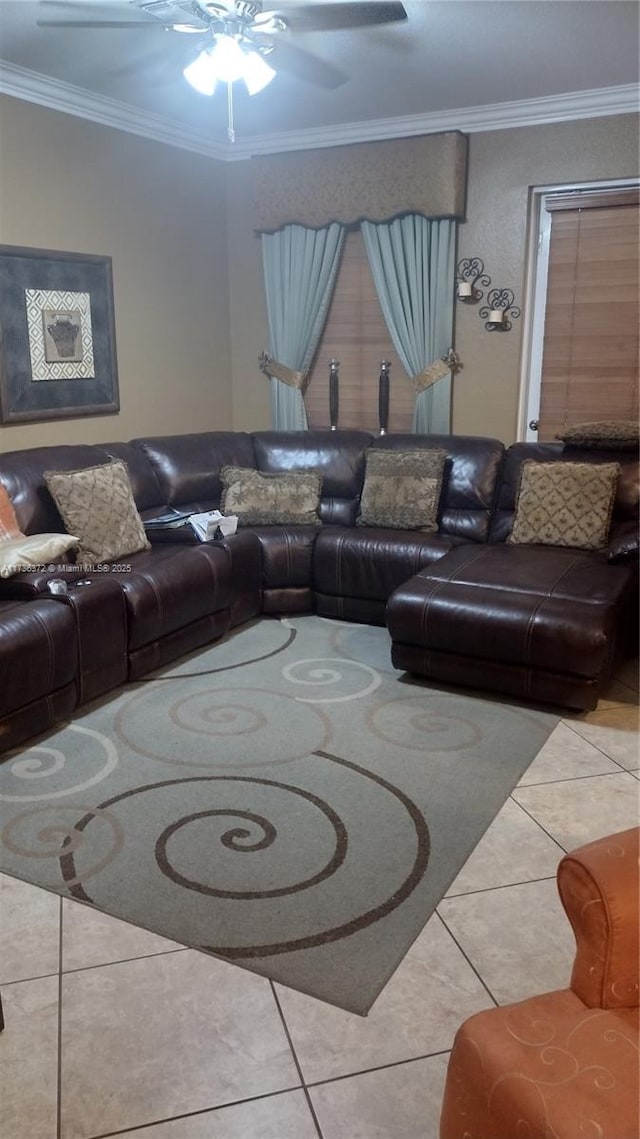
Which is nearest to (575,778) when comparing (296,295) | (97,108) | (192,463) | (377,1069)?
(377,1069)

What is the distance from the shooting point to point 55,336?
4.34 metres

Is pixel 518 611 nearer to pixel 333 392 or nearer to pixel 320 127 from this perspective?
pixel 333 392

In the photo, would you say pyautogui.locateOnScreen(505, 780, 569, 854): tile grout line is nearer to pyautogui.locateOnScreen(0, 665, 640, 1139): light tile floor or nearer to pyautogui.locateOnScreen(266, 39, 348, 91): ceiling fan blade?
pyautogui.locateOnScreen(0, 665, 640, 1139): light tile floor

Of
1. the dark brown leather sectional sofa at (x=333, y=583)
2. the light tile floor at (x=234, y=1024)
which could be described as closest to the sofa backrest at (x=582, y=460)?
the dark brown leather sectional sofa at (x=333, y=583)

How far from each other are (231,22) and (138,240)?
7.06 feet

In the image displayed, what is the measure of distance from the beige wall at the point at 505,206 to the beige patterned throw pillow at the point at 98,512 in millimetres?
2260

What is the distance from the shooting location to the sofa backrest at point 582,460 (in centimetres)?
395

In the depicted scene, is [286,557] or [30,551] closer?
[30,551]

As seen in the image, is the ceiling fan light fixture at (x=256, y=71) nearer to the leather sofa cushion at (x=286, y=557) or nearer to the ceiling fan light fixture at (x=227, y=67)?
the ceiling fan light fixture at (x=227, y=67)

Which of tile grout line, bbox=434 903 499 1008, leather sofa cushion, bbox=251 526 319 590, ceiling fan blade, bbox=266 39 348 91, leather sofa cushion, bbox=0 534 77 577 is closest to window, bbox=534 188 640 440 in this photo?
ceiling fan blade, bbox=266 39 348 91

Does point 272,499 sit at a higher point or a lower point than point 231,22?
lower

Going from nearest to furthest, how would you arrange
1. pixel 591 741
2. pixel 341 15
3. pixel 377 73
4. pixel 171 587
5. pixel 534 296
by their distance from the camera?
pixel 341 15 → pixel 591 741 → pixel 171 587 → pixel 377 73 → pixel 534 296

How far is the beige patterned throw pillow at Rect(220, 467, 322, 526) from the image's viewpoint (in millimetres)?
4617

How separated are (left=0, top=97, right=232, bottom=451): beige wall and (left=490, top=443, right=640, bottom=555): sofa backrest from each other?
→ 7.25 feet
